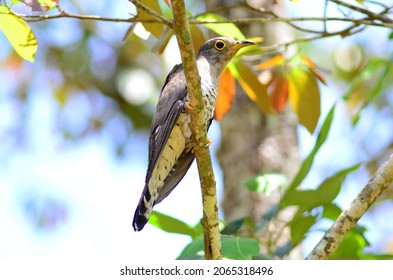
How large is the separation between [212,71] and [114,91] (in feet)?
15.9

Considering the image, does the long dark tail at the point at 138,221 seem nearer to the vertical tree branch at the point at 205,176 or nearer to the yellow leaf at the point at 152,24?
the vertical tree branch at the point at 205,176

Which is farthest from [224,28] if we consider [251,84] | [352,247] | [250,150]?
[250,150]

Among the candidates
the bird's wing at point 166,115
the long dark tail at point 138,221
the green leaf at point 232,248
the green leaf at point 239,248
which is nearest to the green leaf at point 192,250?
the green leaf at point 232,248

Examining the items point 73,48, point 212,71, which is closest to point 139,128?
point 73,48

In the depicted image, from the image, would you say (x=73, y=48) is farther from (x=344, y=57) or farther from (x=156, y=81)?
(x=344, y=57)

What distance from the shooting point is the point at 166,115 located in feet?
13.1

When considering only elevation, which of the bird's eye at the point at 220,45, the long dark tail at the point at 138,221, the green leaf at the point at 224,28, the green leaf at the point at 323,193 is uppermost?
the bird's eye at the point at 220,45

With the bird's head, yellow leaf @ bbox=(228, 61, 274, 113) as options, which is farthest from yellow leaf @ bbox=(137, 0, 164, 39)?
the bird's head

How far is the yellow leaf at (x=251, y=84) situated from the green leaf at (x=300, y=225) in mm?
685

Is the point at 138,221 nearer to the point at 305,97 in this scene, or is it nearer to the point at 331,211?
the point at 331,211

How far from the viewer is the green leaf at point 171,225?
13.0ft

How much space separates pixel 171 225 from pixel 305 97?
1.09 meters

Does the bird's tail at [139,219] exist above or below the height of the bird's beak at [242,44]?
below

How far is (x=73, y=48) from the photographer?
364 inches
